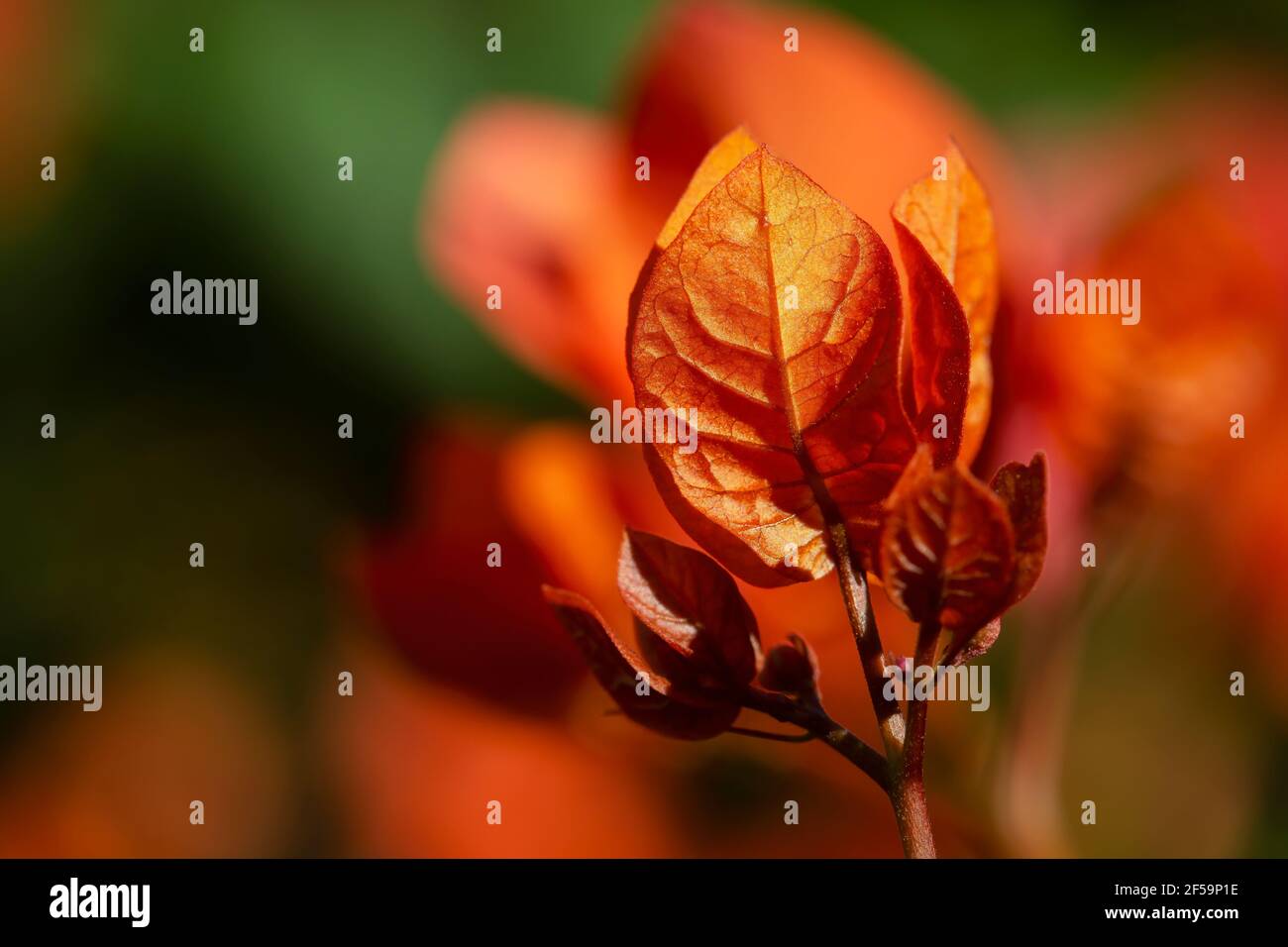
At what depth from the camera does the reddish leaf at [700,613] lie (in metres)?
0.29

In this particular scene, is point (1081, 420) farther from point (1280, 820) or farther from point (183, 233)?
point (183, 233)

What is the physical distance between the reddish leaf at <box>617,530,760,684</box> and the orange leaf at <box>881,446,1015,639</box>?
32mm

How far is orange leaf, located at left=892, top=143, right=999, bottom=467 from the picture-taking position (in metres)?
0.28

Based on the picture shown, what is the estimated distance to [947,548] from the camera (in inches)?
10.4

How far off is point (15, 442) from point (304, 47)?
1.25ft

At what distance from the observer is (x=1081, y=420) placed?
508 millimetres
